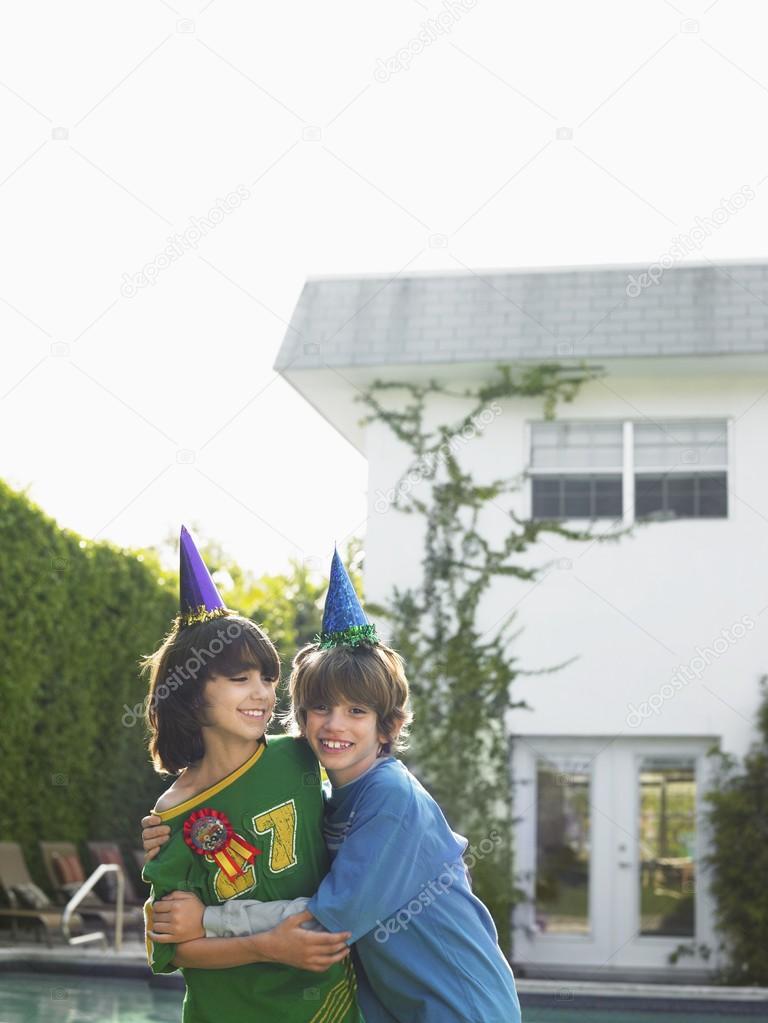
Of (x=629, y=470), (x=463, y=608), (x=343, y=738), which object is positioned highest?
(x=629, y=470)

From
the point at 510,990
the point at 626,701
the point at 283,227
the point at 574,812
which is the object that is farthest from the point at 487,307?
the point at 510,990

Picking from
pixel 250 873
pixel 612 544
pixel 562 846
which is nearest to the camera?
pixel 250 873

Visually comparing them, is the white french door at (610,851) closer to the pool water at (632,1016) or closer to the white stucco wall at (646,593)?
the white stucco wall at (646,593)

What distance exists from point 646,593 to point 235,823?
384 inches

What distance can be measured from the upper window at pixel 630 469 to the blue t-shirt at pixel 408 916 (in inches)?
388

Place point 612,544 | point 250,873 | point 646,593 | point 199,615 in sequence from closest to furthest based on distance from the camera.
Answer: point 250,873 < point 199,615 < point 646,593 < point 612,544

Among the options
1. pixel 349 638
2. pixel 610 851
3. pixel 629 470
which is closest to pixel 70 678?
pixel 610 851

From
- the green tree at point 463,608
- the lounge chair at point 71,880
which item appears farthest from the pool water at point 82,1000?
the green tree at point 463,608

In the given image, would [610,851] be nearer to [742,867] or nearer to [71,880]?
[742,867]

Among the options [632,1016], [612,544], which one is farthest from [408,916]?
[612,544]

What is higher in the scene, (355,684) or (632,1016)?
(355,684)

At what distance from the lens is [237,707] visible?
2703mm

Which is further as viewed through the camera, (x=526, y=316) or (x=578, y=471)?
(x=578, y=471)

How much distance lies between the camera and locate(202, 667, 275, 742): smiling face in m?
2.70
